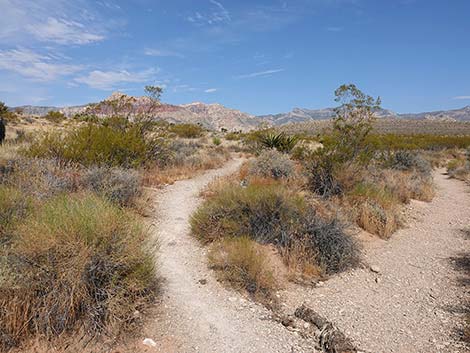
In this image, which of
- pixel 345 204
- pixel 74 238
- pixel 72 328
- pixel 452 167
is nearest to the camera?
pixel 72 328

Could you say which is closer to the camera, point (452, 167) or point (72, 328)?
point (72, 328)

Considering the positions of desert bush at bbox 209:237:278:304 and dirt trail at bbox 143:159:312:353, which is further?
desert bush at bbox 209:237:278:304

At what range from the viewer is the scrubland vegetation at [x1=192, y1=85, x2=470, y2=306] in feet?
17.1

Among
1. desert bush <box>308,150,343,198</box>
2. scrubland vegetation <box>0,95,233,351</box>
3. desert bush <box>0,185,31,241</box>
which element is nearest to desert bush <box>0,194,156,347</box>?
scrubland vegetation <box>0,95,233,351</box>

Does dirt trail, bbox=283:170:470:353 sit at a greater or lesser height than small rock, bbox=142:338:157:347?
lesser

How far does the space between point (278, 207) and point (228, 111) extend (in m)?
179

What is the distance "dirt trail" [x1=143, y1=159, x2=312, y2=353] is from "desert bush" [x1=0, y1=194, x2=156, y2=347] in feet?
1.42

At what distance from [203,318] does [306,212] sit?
3.30 m

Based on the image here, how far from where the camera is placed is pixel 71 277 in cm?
326

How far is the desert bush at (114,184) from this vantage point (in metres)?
6.95

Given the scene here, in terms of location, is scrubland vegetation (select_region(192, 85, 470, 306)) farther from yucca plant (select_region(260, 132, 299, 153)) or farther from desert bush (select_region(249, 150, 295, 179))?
yucca plant (select_region(260, 132, 299, 153))

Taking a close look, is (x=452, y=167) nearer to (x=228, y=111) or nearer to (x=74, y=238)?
(x=74, y=238)

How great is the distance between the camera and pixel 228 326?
12.5 feet

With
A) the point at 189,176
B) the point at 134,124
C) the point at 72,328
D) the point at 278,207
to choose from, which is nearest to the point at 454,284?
the point at 278,207
